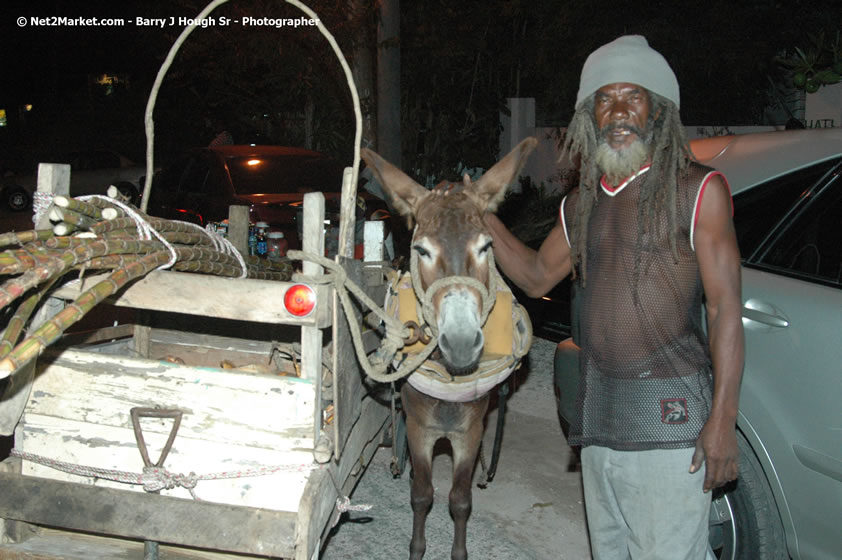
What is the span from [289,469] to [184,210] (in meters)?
6.47

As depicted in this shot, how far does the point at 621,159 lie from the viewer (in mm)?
2363

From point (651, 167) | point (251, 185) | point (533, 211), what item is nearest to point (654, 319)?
point (651, 167)

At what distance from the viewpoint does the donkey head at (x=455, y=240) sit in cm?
242

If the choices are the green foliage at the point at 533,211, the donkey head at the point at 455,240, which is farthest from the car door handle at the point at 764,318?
the green foliage at the point at 533,211

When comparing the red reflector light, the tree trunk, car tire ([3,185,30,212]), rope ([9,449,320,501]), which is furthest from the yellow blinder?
car tire ([3,185,30,212])

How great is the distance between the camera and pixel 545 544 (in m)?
3.76

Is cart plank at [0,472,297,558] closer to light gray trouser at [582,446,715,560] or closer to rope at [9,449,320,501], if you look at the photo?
rope at [9,449,320,501]

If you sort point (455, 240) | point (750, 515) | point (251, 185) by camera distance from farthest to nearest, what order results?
point (251, 185) → point (750, 515) → point (455, 240)

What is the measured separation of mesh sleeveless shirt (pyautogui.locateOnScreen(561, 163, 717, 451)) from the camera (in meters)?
2.25

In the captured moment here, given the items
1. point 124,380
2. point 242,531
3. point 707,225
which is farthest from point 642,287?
point 124,380

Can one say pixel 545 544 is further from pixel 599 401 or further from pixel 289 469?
pixel 289 469

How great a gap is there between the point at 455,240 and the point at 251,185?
5.58 meters

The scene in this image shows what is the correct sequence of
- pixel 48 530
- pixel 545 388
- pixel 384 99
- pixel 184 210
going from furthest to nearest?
pixel 384 99
pixel 184 210
pixel 545 388
pixel 48 530

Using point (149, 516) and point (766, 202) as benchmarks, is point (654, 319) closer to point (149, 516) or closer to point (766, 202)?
point (766, 202)
